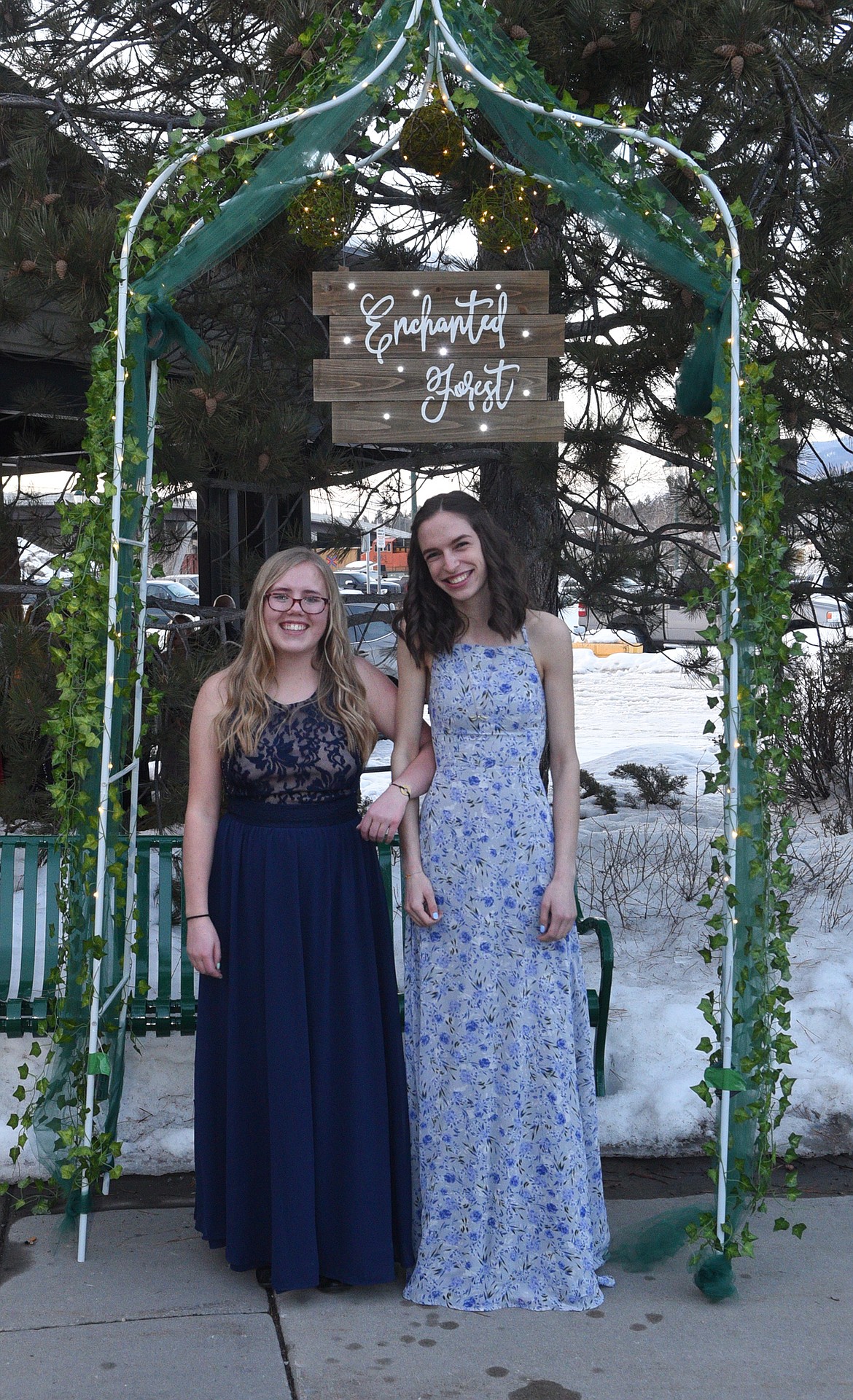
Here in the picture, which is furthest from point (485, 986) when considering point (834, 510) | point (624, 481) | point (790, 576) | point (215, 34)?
point (215, 34)

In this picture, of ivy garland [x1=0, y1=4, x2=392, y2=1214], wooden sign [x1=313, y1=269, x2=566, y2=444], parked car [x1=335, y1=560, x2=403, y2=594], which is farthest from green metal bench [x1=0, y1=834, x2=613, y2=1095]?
wooden sign [x1=313, y1=269, x2=566, y2=444]

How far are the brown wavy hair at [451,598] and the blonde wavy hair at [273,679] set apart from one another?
7.0 inches

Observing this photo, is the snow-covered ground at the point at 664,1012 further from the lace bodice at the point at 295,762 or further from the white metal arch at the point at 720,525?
the lace bodice at the point at 295,762

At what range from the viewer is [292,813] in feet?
9.96

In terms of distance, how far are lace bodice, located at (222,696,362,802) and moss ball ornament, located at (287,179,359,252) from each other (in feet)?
4.95

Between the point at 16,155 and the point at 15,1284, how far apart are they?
3545mm

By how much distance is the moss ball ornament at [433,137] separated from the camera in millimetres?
3584

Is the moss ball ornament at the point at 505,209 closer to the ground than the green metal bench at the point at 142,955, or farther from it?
farther from it

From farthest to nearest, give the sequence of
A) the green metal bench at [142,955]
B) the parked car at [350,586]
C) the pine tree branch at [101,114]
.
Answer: the parked car at [350,586] → the pine tree branch at [101,114] → the green metal bench at [142,955]

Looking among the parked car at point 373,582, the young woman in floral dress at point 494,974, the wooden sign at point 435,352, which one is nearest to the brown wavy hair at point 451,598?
the young woman in floral dress at point 494,974

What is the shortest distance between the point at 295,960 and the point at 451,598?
975 millimetres

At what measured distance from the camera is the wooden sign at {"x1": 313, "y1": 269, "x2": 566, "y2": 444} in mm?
3518

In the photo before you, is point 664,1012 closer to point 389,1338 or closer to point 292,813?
point 389,1338

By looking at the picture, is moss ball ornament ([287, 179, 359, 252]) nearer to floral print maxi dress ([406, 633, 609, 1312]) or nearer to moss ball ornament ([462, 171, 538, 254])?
moss ball ornament ([462, 171, 538, 254])
